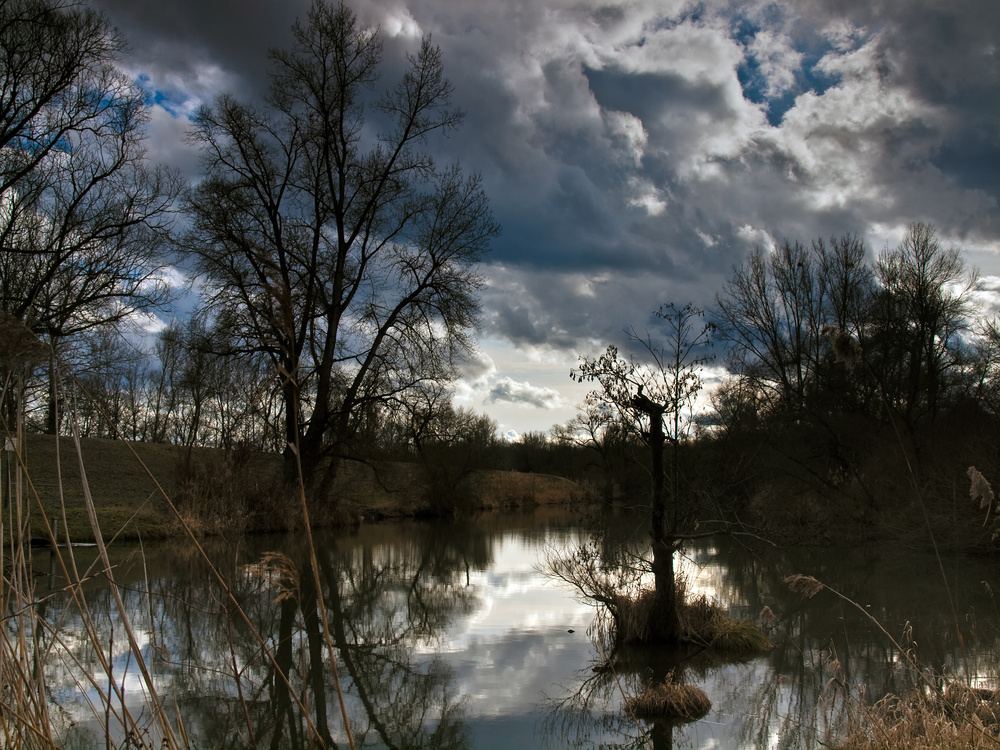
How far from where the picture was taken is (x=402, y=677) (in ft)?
23.0

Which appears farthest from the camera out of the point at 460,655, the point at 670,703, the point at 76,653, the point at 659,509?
the point at 460,655

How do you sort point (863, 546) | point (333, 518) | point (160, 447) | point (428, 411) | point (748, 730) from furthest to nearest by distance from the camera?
point (160, 447) < point (333, 518) < point (428, 411) < point (863, 546) < point (748, 730)

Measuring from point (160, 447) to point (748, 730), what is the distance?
27.9 m

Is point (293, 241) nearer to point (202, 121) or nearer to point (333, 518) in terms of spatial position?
point (202, 121)

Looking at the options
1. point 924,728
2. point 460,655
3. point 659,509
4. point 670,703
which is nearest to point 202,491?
point 460,655

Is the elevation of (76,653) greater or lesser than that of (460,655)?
greater

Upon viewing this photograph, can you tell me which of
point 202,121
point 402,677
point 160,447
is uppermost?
point 202,121

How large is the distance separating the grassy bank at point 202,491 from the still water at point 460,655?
1.41 metres

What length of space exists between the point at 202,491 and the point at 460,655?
10.8 m

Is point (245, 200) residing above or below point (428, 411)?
above

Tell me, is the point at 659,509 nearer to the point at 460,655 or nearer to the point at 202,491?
the point at 460,655

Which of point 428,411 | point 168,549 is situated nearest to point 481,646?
point 168,549

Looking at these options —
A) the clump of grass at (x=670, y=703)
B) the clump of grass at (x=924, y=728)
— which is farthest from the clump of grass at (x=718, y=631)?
the clump of grass at (x=924, y=728)

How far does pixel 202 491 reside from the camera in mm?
16547
